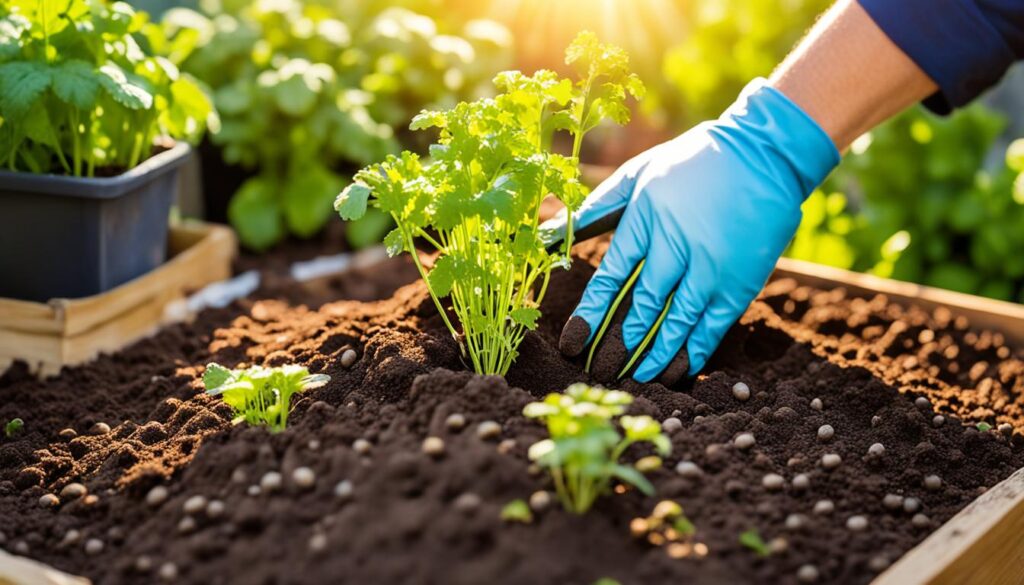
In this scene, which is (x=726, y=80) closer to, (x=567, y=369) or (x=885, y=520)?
(x=567, y=369)

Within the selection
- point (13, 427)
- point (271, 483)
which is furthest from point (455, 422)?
point (13, 427)

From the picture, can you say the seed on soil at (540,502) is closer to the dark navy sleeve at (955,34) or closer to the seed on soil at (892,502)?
the seed on soil at (892,502)

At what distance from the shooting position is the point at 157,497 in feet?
5.65

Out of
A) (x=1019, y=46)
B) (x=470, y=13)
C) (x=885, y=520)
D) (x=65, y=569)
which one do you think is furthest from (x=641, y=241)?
(x=470, y=13)

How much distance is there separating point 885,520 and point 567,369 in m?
0.71

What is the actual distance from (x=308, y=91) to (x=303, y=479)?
7.68 ft

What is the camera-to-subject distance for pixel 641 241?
92.0 inches

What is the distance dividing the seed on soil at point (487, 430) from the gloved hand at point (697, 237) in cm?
58

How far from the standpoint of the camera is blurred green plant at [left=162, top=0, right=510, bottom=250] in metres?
3.79

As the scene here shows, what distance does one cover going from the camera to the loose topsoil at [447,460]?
1504mm

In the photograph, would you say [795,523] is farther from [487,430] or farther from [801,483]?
[487,430]

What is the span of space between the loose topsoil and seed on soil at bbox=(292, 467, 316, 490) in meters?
0.01

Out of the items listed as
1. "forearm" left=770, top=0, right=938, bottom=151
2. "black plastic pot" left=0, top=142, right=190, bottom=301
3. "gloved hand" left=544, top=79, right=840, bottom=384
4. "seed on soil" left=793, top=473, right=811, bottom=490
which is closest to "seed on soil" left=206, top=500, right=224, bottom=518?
"gloved hand" left=544, top=79, right=840, bottom=384

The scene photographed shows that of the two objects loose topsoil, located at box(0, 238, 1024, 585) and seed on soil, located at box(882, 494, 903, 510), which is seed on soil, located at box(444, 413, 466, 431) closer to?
loose topsoil, located at box(0, 238, 1024, 585)
